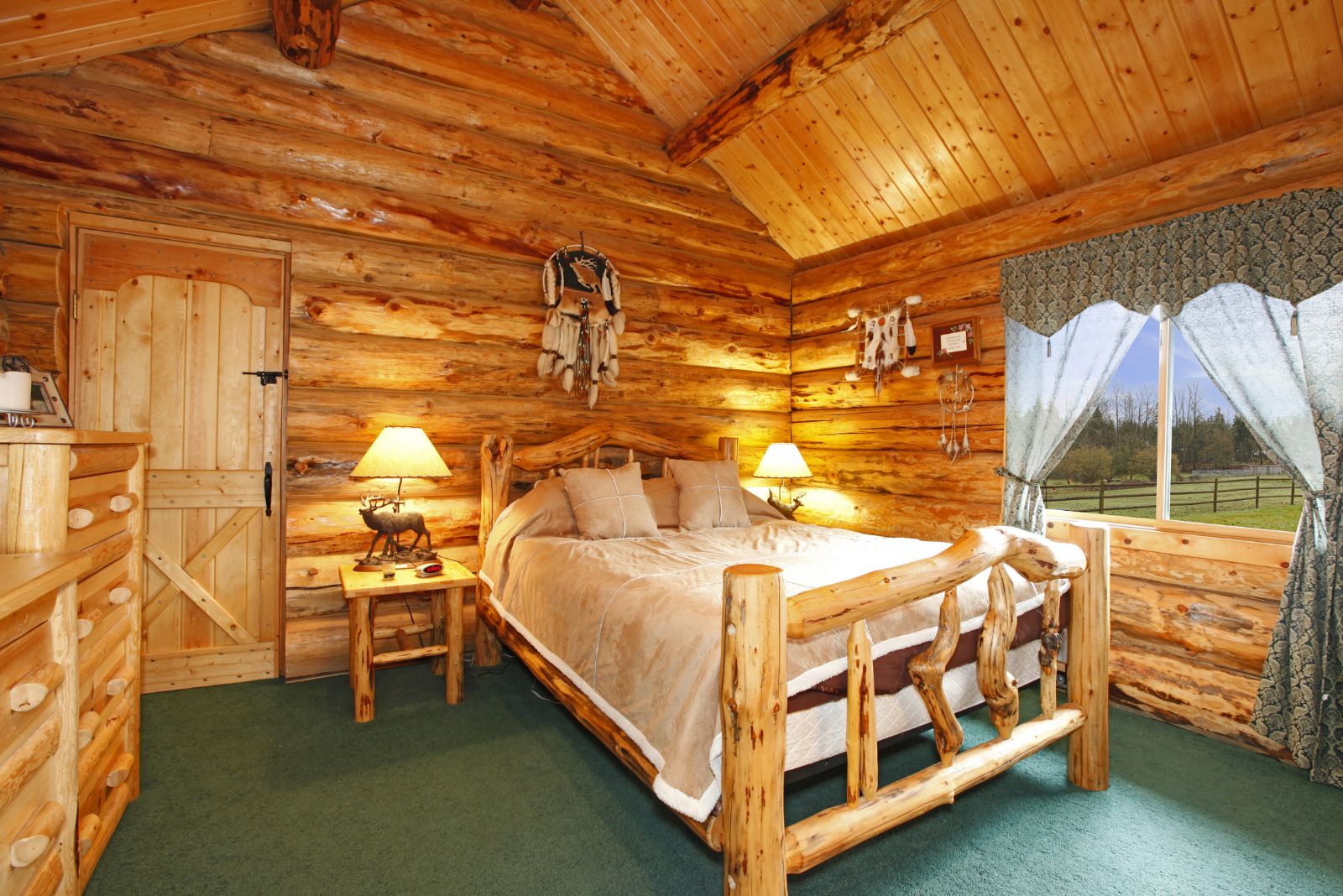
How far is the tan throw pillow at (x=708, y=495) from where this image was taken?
366 centimetres

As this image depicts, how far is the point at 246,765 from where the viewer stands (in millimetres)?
2391

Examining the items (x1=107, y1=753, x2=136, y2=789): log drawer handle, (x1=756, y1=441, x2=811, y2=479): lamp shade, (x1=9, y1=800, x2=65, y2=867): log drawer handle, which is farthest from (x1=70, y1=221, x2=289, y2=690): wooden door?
(x1=756, y1=441, x2=811, y2=479): lamp shade

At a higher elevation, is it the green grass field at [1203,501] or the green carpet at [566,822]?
the green grass field at [1203,501]

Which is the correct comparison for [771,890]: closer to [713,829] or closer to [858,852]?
[713,829]

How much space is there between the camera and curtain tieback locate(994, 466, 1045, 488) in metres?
3.42

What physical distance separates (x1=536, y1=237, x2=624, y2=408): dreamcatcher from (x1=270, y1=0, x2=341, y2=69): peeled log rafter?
1.41 meters

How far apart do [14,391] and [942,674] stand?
2.50 meters

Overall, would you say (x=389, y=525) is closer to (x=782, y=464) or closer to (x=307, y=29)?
(x=307, y=29)

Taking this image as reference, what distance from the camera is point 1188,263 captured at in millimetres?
2826

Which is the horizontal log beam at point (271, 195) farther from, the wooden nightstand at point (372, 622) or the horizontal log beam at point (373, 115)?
the wooden nightstand at point (372, 622)

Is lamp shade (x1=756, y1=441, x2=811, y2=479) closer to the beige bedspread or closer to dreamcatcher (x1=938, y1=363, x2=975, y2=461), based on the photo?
dreamcatcher (x1=938, y1=363, x2=975, y2=461)

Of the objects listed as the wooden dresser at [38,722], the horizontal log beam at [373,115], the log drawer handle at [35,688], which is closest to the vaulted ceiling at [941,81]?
the horizontal log beam at [373,115]

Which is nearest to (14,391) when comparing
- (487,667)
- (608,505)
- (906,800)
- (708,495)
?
(608,505)

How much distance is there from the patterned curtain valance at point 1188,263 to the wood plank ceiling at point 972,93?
37cm
